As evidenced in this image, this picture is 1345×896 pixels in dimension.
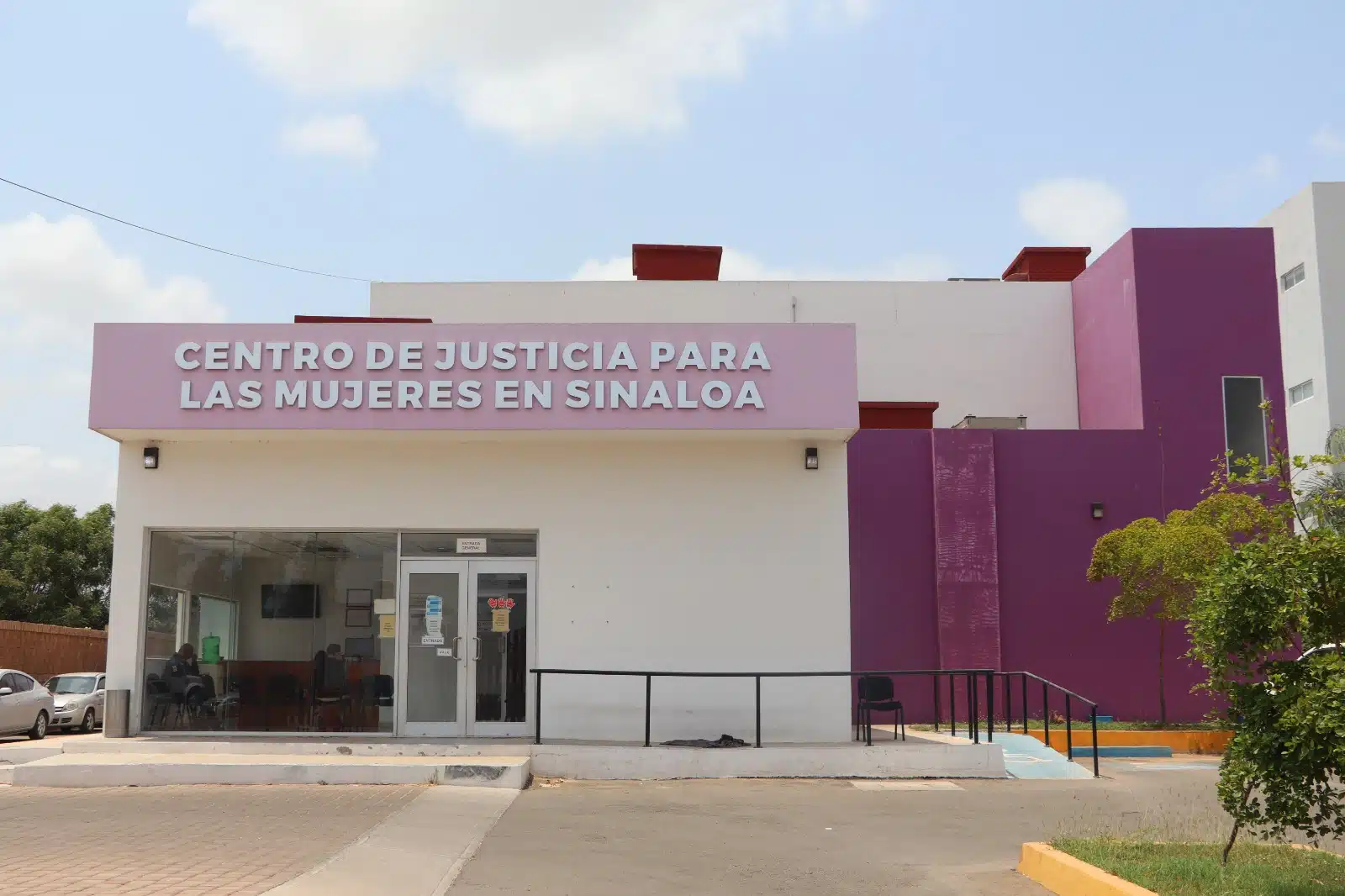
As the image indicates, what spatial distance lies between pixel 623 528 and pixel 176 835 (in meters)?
6.99

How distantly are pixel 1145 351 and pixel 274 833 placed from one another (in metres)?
17.2

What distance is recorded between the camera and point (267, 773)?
12.8 meters

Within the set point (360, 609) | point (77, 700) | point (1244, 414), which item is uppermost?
point (1244, 414)

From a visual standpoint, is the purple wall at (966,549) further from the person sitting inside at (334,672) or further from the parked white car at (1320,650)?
the parked white car at (1320,650)

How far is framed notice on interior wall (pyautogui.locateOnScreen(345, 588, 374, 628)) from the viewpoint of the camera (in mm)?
15461

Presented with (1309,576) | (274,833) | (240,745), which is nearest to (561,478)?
(240,745)

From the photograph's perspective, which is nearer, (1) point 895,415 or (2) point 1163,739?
(2) point 1163,739

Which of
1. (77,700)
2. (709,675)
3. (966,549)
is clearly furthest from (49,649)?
(966,549)

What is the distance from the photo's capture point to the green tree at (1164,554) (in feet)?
59.2

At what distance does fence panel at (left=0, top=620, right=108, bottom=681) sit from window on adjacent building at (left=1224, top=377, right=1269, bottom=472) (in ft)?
76.2

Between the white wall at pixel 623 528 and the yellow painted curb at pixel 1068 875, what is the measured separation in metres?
6.32

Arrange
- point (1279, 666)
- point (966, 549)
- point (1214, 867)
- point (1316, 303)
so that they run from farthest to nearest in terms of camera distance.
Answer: point (1316, 303) → point (966, 549) → point (1214, 867) → point (1279, 666)

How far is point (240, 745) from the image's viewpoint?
13969 millimetres

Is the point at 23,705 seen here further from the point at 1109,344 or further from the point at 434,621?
the point at 1109,344
